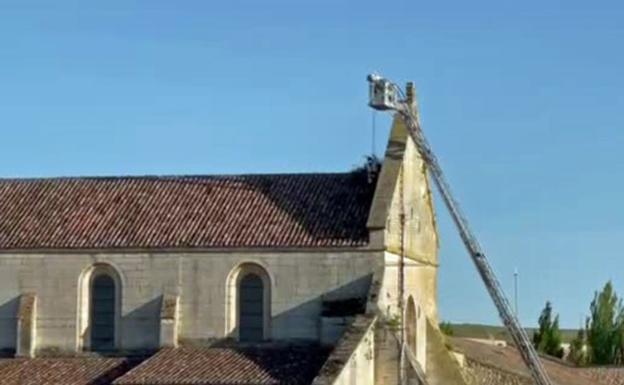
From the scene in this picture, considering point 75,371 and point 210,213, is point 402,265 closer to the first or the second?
point 210,213

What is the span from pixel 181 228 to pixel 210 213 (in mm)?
1281

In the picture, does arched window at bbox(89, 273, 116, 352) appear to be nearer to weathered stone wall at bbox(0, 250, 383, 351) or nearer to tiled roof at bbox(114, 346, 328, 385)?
weathered stone wall at bbox(0, 250, 383, 351)

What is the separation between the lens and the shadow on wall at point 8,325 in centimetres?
5788

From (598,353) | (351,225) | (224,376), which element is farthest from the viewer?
(598,353)

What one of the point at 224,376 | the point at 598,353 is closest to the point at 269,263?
the point at 224,376

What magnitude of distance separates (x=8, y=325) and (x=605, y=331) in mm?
60094

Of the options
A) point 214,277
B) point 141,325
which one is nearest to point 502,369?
point 214,277

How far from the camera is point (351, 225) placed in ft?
184

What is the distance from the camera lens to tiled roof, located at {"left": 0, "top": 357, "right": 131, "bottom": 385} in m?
54.5

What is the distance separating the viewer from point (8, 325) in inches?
2292

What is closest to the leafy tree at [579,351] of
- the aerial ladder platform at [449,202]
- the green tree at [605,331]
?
the green tree at [605,331]

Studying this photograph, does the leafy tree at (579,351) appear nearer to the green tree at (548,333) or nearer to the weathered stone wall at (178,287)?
the green tree at (548,333)

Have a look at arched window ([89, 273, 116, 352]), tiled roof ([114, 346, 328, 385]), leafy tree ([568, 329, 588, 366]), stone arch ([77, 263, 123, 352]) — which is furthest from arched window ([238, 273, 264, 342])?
leafy tree ([568, 329, 588, 366])

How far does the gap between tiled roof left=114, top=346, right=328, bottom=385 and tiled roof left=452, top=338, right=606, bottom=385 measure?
41.2ft
